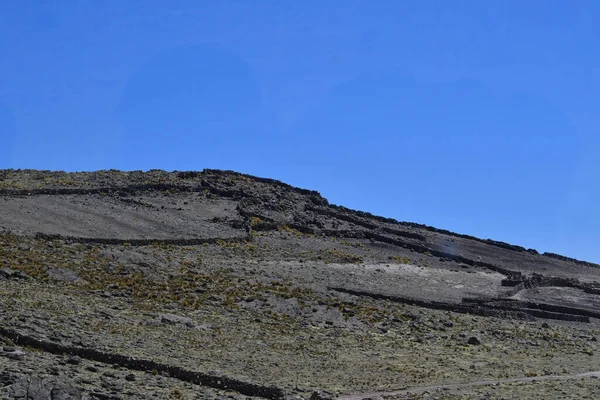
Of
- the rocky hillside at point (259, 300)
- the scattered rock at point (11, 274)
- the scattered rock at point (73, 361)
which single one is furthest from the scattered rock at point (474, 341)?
the scattered rock at point (73, 361)

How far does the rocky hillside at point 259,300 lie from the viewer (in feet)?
90.1

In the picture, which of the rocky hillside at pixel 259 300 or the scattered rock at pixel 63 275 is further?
the scattered rock at pixel 63 275

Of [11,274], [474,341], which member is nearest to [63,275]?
[11,274]

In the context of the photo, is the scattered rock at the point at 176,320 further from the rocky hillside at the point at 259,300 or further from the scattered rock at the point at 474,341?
the scattered rock at the point at 474,341

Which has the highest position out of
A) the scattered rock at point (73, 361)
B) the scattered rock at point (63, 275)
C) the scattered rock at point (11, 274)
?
the scattered rock at point (63, 275)

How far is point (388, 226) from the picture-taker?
248 feet

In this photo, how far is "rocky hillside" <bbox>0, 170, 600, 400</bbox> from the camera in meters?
27.5

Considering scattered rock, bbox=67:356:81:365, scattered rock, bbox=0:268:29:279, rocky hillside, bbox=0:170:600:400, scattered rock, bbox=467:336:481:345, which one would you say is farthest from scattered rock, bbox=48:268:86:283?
scattered rock, bbox=467:336:481:345

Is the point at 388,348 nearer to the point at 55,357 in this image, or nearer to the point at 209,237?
the point at 55,357

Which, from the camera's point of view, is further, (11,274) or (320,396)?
(11,274)

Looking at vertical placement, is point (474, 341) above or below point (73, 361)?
above

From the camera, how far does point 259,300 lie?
43719mm

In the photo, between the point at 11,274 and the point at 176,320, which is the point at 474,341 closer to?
the point at 176,320

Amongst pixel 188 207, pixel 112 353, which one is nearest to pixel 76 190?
pixel 188 207
